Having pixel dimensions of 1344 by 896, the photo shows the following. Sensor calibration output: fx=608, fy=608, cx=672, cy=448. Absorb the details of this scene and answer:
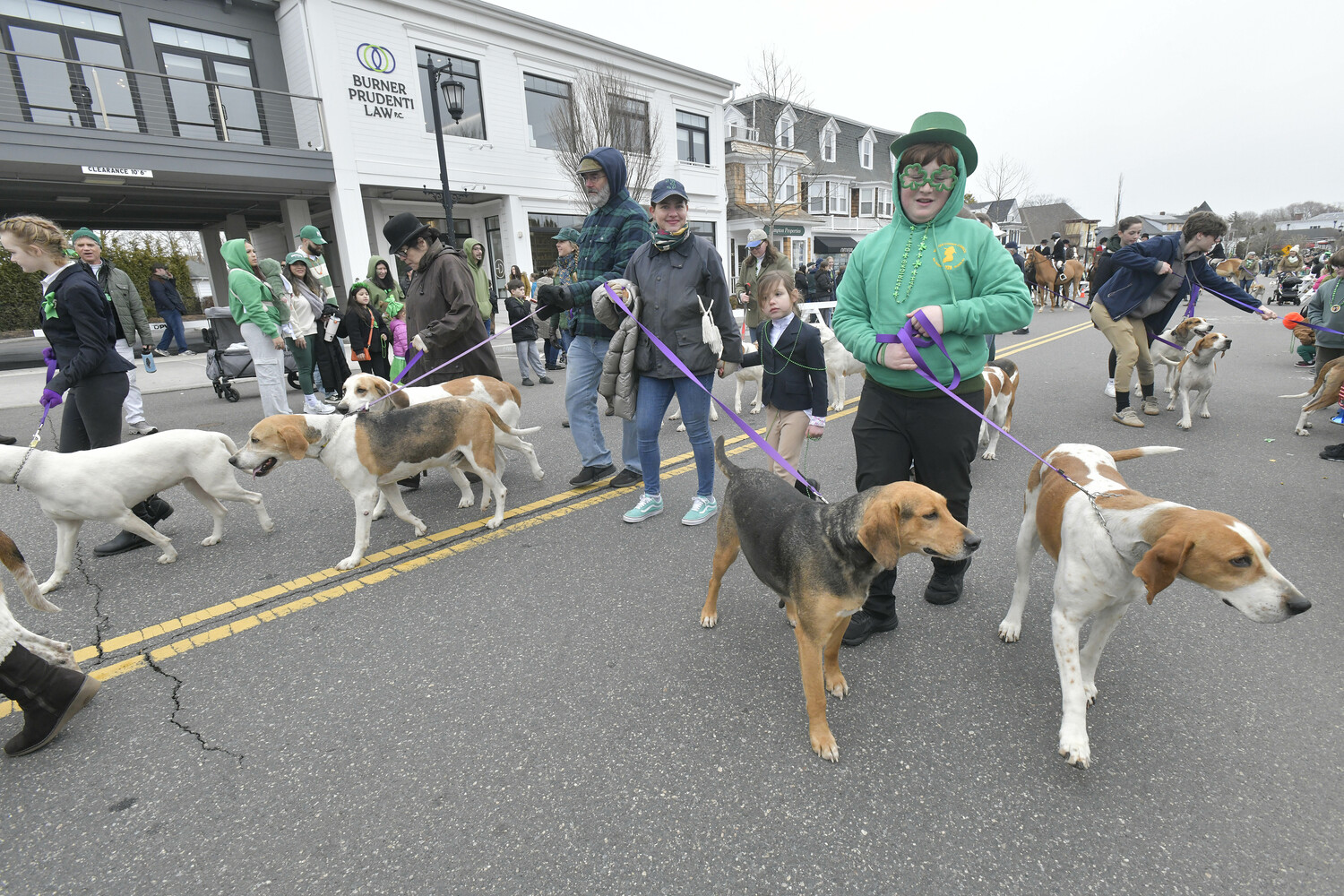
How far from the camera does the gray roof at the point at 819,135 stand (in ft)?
102

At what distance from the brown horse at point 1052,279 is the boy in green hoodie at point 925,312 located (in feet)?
61.0

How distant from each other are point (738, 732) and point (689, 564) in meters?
1.50

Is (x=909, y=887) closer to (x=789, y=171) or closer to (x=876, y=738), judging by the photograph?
(x=876, y=738)

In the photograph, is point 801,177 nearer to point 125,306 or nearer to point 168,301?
point 168,301

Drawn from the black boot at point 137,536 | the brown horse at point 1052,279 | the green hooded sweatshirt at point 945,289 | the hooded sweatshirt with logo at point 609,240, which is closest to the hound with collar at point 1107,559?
the green hooded sweatshirt at point 945,289

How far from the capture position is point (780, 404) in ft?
14.1

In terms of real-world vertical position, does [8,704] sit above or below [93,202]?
below

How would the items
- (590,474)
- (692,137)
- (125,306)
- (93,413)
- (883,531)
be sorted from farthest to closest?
(692,137) → (125,306) → (590,474) → (93,413) → (883,531)

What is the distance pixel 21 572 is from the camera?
8.98 feet

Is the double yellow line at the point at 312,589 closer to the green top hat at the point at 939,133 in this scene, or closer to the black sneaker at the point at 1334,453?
the green top hat at the point at 939,133

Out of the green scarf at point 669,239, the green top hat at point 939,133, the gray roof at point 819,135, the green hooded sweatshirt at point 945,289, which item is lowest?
the green hooded sweatshirt at point 945,289

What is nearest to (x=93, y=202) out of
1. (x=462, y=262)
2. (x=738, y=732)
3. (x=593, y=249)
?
(x=462, y=262)

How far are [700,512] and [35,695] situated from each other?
11.5ft

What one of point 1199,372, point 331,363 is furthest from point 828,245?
point 331,363
